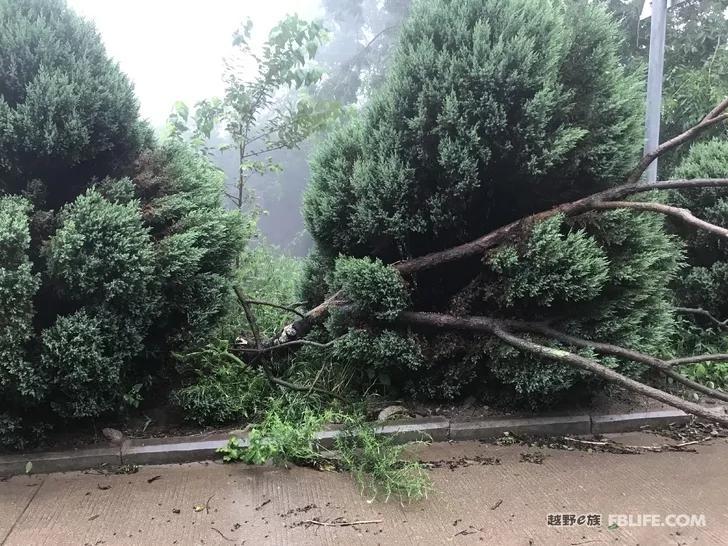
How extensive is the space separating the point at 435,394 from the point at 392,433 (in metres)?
0.60

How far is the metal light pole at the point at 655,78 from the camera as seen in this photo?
499 centimetres

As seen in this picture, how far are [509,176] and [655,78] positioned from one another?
241cm

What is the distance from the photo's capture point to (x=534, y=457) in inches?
139

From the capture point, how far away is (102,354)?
3.32 metres

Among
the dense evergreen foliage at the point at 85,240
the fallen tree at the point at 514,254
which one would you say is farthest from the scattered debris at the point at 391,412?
the dense evergreen foliage at the point at 85,240

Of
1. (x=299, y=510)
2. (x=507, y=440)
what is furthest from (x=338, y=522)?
(x=507, y=440)

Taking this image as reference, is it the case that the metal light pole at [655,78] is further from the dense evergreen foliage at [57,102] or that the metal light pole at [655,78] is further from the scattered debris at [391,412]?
the dense evergreen foliage at [57,102]

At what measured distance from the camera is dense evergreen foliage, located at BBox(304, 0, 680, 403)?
148 inches

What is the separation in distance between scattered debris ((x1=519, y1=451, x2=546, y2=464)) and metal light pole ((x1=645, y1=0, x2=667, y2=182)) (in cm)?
297

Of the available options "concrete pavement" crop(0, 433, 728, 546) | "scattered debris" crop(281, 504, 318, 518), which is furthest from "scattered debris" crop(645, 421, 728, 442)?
"scattered debris" crop(281, 504, 318, 518)

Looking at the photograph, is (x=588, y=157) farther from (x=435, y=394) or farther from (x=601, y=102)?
(x=435, y=394)

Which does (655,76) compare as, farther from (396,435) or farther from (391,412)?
(396,435)

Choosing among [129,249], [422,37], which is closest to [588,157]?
[422,37]

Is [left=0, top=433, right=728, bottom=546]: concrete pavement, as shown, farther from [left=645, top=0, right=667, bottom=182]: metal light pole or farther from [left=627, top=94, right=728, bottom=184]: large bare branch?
[left=645, top=0, right=667, bottom=182]: metal light pole
